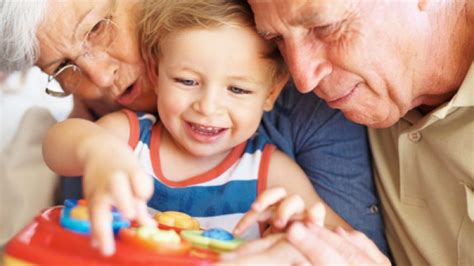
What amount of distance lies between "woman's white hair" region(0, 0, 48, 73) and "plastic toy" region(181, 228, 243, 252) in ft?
2.31

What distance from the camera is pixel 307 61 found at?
1.35 metres

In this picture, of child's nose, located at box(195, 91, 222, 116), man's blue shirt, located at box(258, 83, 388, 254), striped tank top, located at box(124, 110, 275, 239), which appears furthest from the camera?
man's blue shirt, located at box(258, 83, 388, 254)

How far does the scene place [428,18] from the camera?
1342 mm

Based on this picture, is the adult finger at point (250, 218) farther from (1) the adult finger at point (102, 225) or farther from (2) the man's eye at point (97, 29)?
(2) the man's eye at point (97, 29)

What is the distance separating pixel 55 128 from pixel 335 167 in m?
0.67

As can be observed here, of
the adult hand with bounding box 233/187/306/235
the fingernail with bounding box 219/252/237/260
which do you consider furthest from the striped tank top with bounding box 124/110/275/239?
the fingernail with bounding box 219/252/237/260

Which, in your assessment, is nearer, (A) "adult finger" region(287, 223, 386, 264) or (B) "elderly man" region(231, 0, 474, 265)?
(A) "adult finger" region(287, 223, 386, 264)

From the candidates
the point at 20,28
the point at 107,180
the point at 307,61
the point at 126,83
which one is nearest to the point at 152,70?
the point at 126,83

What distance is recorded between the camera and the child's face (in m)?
1.42

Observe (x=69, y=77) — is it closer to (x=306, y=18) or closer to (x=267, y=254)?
(x=306, y=18)

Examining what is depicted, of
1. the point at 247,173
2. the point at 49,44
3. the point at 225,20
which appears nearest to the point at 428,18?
the point at 225,20

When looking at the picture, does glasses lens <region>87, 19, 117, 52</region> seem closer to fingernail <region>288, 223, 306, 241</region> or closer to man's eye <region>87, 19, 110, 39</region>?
man's eye <region>87, 19, 110, 39</region>

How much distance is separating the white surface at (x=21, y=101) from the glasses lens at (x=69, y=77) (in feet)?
1.88

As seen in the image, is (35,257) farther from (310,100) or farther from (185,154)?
(310,100)
